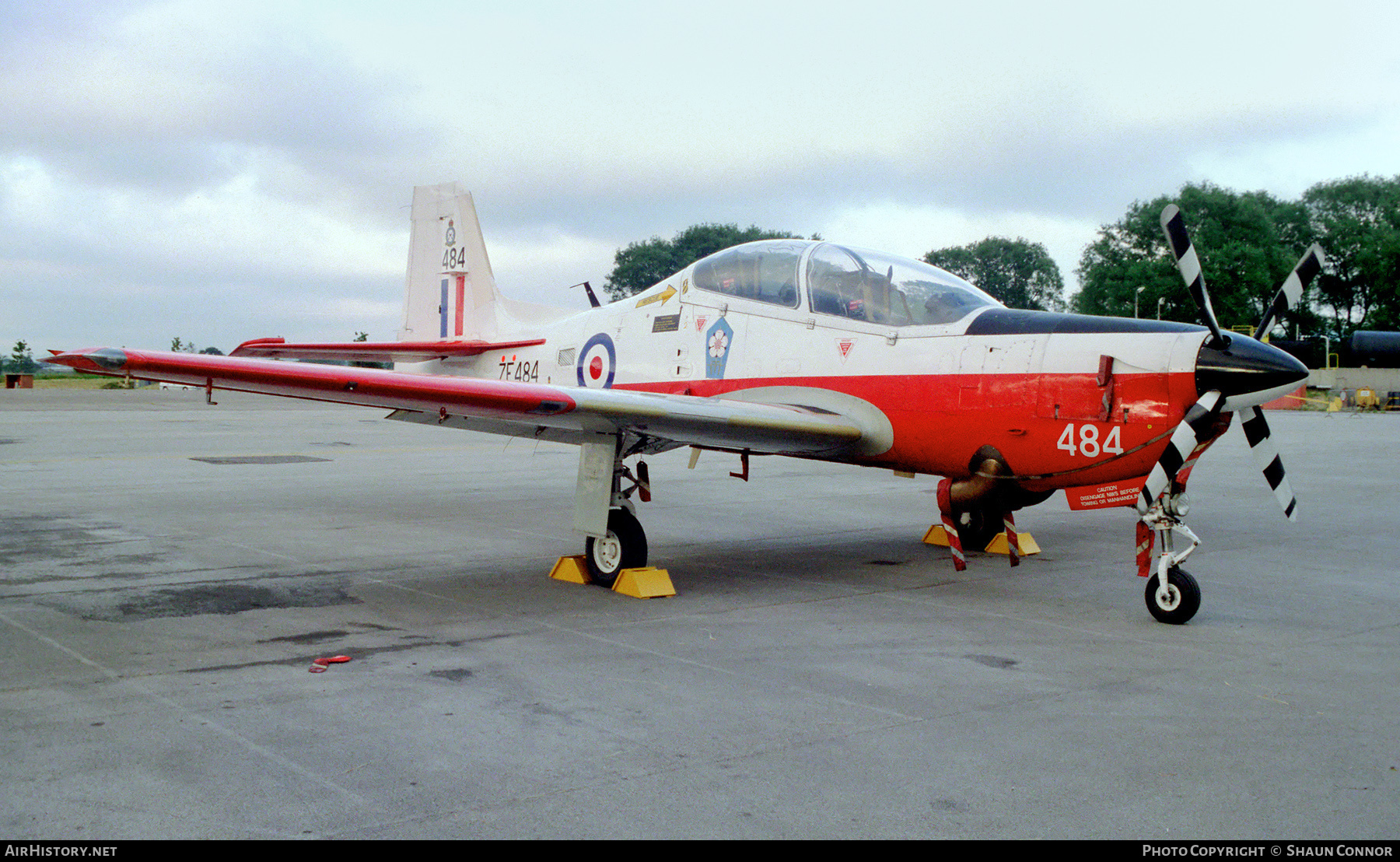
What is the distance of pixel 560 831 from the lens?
2.99 meters

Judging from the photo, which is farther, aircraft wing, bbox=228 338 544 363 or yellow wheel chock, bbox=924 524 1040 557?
aircraft wing, bbox=228 338 544 363

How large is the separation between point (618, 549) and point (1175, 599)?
11.8 feet

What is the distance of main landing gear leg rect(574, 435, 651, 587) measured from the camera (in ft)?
23.4

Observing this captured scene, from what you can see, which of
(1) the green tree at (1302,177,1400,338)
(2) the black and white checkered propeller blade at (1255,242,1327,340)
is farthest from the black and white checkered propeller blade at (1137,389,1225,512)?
(1) the green tree at (1302,177,1400,338)

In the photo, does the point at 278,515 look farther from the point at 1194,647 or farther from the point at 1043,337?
the point at 1194,647

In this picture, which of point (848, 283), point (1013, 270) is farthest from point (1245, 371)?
point (1013, 270)

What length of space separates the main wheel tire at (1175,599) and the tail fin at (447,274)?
764cm

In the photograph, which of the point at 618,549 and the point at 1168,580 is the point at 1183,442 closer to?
the point at 1168,580

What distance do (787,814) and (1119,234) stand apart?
2815 inches

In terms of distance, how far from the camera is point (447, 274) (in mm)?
12164

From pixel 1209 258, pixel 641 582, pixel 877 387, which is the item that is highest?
pixel 1209 258

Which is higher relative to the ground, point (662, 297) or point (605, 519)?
point (662, 297)

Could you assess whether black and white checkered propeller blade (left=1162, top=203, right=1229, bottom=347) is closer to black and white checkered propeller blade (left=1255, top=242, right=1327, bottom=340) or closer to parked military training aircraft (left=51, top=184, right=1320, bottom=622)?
parked military training aircraft (left=51, top=184, right=1320, bottom=622)

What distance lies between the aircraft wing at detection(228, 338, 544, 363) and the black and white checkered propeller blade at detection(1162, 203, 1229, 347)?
620cm
